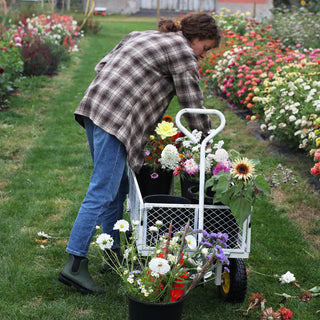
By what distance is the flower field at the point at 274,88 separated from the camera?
495cm

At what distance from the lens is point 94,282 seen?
300cm

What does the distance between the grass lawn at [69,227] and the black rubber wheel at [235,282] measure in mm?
60

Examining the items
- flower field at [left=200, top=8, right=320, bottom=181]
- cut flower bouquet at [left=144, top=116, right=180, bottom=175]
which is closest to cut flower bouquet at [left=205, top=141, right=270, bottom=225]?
cut flower bouquet at [left=144, top=116, right=180, bottom=175]

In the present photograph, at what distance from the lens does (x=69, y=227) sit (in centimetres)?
392

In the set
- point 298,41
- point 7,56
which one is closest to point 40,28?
point 7,56

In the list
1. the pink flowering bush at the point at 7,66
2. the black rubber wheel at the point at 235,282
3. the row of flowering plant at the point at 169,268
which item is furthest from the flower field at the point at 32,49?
the row of flowering plant at the point at 169,268

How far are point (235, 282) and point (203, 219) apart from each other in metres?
0.47

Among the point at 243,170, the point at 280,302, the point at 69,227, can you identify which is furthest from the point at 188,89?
the point at 69,227

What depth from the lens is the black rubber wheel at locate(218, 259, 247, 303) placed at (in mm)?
2836

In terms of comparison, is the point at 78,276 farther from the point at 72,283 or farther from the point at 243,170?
the point at 243,170

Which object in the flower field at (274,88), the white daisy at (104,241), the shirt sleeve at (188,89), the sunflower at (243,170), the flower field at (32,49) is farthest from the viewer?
the flower field at (32,49)

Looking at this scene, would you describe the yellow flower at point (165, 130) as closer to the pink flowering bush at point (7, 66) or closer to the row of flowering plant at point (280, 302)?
the row of flowering plant at point (280, 302)

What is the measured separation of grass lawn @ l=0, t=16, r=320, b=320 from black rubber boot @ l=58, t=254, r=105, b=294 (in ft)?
0.19

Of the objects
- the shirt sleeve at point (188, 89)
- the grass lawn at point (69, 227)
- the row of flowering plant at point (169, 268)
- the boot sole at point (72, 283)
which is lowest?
the grass lawn at point (69, 227)
